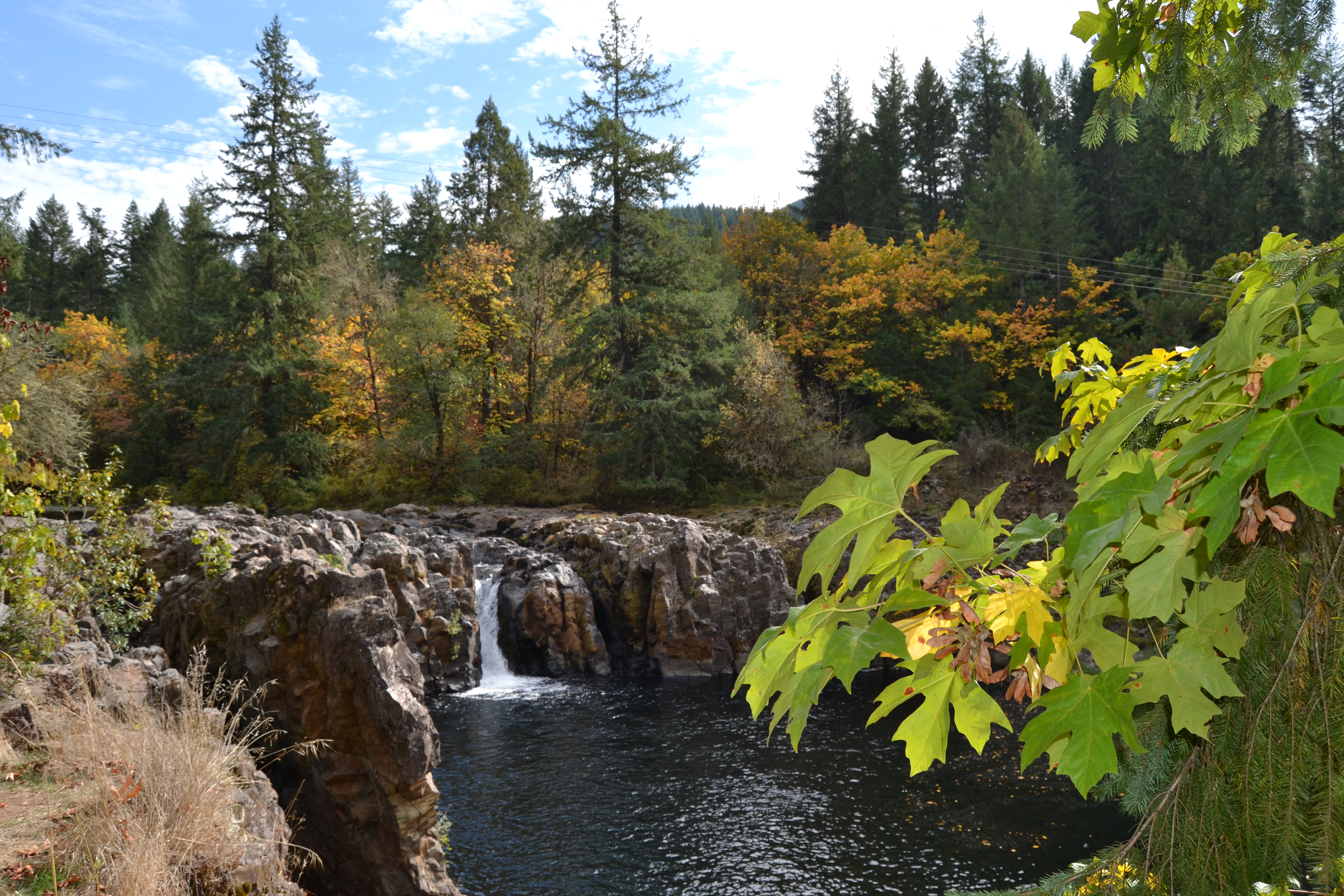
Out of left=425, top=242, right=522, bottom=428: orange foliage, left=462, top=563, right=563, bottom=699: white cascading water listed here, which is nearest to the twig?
left=462, top=563, right=563, bottom=699: white cascading water

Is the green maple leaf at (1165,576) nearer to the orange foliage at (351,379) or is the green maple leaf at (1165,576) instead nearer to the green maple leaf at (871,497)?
the green maple leaf at (871,497)

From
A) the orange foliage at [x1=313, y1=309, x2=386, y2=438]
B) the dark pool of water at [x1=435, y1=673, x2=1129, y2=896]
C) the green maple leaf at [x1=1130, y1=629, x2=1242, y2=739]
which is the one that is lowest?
the dark pool of water at [x1=435, y1=673, x2=1129, y2=896]

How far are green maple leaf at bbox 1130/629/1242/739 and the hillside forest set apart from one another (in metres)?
25.7

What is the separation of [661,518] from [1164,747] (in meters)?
19.9

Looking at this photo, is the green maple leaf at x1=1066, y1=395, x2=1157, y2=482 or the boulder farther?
the boulder

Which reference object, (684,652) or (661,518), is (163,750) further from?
(661,518)

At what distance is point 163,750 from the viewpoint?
5262mm

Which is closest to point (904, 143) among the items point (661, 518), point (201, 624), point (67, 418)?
point (661, 518)

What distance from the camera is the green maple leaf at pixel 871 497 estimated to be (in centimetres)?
98

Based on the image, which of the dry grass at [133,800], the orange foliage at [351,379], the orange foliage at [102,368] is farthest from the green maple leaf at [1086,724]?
the orange foliage at [102,368]

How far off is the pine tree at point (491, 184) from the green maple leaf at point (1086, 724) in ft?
136

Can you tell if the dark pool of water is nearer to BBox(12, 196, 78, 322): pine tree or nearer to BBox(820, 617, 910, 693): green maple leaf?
BBox(820, 617, 910, 693): green maple leaf

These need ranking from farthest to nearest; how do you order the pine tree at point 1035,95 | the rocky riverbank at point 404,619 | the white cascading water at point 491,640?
1. the pine tree at point 1035,95
2. the white cascading water at point 491,640
3. the rocky riverbank at point 404,619

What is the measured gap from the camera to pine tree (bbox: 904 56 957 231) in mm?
43438
